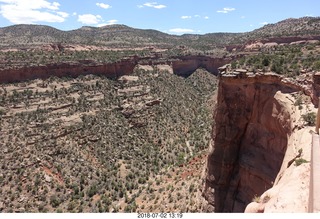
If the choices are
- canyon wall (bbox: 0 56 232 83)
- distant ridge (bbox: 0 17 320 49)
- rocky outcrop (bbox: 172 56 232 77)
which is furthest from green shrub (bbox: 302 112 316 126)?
distant ridge (bbox: 0 17 320 49)

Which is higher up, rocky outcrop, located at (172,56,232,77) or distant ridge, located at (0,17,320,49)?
distant ridge, located at (0,17,320,49)

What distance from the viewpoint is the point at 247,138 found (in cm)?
2269

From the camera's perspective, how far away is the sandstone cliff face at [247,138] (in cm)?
1920

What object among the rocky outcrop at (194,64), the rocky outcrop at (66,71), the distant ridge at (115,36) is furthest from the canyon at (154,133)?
the distant ridge at (115,36)

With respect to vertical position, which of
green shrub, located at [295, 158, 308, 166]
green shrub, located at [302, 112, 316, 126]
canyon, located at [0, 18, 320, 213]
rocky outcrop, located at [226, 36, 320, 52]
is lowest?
canyon, located at [0, 18, 320, 213]

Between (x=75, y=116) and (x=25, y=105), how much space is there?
7.70 m

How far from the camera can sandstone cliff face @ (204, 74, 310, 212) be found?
19203 millimetres

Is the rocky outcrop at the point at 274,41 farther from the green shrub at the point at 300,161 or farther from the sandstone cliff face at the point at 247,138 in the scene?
the green shrub at the point at 300,161

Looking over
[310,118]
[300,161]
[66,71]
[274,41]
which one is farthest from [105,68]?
[300,161]

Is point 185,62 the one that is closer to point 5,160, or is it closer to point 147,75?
point 147,75

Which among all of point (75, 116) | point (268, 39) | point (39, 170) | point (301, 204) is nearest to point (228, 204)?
point (301, 204)

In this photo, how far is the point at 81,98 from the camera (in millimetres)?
55844

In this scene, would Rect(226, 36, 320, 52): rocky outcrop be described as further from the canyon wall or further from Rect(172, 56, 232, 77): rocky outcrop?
the canyon wall

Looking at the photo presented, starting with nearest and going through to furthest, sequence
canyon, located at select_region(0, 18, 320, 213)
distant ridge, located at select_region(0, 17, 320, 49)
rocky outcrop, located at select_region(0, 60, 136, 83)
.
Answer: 1. canyon, located at select_region(0, 18, 320, 213)
2. rocky outcrop, located at select_region(0, 60, 136, 83)
3. distant ridge, located at select_region(0, 17, 320, 49)
